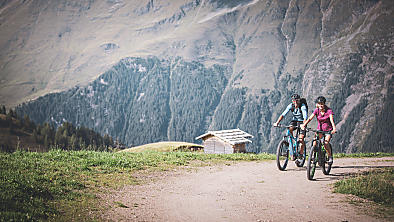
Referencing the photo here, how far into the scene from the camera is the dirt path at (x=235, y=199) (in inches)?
342

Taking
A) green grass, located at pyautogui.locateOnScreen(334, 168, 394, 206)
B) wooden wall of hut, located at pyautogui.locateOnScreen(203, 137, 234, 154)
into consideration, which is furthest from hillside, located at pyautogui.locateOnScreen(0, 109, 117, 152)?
green grass, located at pyautogui.locateOnScreen(334, 168, 394, 206)

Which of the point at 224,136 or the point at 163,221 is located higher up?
the point at 224,136

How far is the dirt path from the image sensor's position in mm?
8680

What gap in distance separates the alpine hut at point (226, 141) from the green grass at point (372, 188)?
30.6 meters

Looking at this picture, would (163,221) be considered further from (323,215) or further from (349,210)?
(349,210)

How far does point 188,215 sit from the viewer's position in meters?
8.73

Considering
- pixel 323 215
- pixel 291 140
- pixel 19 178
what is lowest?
pixel 323 215

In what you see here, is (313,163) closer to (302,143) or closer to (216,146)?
(302,143)

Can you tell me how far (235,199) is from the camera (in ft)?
33.7

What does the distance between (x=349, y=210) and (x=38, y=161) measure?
36.3ft

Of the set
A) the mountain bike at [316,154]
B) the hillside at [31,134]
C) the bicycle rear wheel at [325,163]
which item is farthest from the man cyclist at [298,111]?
the hillside at [31,134]

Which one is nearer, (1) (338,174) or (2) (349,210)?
(2) (349,210)

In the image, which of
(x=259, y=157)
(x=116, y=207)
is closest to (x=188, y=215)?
(x=116, y=207)

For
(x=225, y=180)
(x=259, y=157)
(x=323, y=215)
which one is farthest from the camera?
(x=259, y=157)
